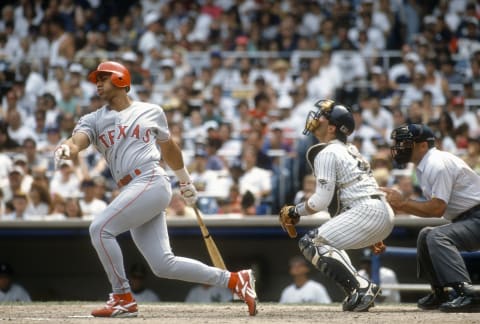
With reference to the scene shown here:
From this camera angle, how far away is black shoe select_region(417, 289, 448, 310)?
7.73 metres

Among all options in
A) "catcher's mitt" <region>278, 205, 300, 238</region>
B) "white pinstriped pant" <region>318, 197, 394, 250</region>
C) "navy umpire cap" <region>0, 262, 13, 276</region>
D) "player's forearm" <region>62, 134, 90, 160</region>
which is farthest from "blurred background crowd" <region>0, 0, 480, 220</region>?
"player's forearm" <region>62, 134, 90, 160</region>

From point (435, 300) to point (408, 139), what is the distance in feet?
4.00

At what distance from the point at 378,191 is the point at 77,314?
2.29 metres

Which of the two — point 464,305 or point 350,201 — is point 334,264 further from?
point 464,305

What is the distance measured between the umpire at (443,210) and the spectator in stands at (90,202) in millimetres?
5316

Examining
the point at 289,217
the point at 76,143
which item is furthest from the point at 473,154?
the point at 76,143

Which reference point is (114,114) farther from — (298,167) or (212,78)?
(212,78)

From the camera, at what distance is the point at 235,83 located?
16.1m

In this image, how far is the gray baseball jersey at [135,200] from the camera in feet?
22.6

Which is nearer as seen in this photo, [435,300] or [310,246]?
[310,246]

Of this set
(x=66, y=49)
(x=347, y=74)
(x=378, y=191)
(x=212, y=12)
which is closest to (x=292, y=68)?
(x=347, y=74)

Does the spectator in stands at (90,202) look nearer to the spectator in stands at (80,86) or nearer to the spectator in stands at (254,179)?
the spectator in stands at (254,179)

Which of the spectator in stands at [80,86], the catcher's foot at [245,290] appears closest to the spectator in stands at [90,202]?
the spectator in stands at [80,86]

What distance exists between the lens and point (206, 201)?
12.3 meters
